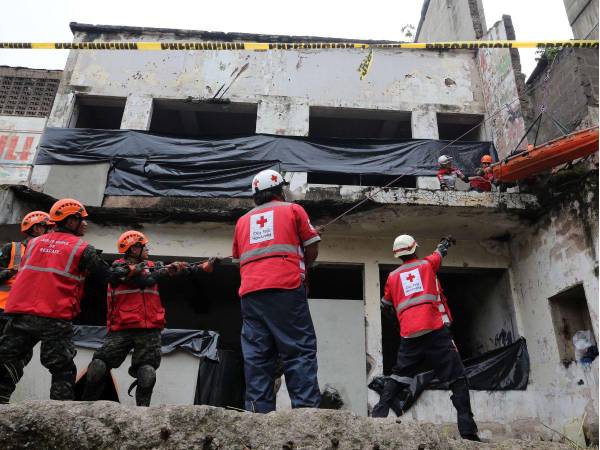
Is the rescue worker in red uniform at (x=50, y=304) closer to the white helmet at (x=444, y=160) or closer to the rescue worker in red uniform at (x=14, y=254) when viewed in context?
the rescue worker in red uniform at (x=14, y=254)

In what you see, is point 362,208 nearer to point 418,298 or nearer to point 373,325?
point 373,325

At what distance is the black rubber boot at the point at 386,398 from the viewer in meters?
4.20

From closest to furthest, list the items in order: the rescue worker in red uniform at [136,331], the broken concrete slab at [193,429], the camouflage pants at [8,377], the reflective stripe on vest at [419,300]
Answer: the broken concrete slab at [193,429]
the camouflage pants at [8,377]
the rescue worker in red uniform at [136,331]
the reflective stripe on vest at [419,300]

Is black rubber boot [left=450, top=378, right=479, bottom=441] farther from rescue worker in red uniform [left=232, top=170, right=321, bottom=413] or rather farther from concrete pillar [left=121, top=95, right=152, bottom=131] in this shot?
concrete pillar [left=121, top=95, right=152, bottom=131]

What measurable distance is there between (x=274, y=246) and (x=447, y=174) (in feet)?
16.4

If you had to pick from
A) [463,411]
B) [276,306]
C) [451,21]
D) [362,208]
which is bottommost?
[463,411]

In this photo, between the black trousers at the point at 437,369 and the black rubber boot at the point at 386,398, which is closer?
the black trousers at the point at 437,369

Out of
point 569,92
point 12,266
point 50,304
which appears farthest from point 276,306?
point 569,92

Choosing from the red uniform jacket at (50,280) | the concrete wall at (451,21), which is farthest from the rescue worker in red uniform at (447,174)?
the red uniform jacket at (50,280)

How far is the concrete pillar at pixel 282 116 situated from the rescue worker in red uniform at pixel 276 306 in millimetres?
5327

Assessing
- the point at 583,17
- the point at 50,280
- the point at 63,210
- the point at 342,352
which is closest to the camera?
the point at 50,280

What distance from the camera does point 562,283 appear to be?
6176 mm

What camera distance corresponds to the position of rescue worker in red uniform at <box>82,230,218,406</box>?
4.10 metres

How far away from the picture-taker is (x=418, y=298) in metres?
4.38
